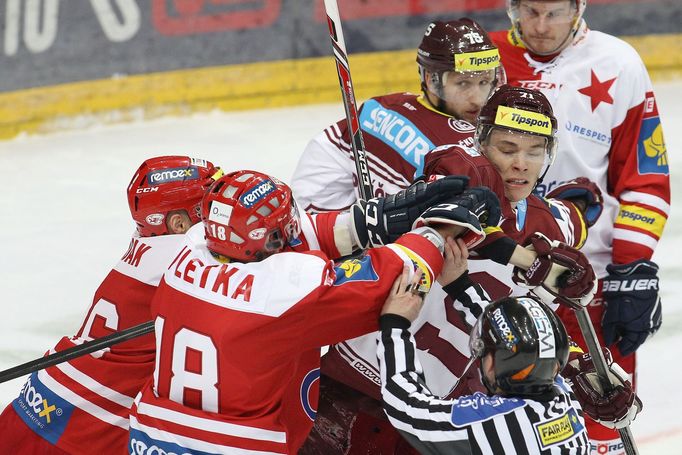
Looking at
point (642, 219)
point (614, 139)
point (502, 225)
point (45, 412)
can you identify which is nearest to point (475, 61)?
point (502, 225)

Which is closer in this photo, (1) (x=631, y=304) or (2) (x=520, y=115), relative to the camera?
(2) (x=520, y=115)

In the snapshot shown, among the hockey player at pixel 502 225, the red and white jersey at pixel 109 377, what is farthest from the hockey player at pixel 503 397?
the red and white jersey at pixel 109 377

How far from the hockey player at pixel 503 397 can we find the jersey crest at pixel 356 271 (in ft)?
0.47

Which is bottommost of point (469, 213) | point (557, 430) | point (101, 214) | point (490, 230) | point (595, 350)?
point (101, 214)

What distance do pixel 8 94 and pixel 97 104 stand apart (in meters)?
0.51

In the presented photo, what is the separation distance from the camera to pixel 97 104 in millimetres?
6609

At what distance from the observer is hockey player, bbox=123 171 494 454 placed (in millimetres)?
2262

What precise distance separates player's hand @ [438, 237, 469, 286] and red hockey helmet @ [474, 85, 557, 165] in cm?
37

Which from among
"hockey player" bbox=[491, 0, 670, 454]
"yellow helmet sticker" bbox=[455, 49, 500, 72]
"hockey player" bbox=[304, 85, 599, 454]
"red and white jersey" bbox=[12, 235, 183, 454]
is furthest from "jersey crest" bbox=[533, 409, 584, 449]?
"hockey player" bbox=[491, 0, 670, 454]

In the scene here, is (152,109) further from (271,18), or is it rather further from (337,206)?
(337,206)

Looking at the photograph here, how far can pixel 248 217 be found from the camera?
7.70 feet

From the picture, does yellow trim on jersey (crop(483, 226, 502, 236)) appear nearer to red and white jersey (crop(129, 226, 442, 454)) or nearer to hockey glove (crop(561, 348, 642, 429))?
red and white jersey (crop(129, 226, 442, 454))

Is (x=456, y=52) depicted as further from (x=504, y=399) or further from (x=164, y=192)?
(x=504, y=399)

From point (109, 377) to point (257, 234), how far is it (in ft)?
2.25
